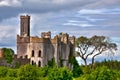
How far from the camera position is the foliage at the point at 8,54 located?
279 ft

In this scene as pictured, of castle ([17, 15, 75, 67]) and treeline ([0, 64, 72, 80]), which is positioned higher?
castle ([17, 15, 75, 67])

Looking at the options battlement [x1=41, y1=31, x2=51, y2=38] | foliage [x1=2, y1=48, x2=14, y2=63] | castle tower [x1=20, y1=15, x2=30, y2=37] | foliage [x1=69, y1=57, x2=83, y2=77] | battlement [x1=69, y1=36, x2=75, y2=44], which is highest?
castle tower [x1=20, y1=15, x2=30, y2=37]

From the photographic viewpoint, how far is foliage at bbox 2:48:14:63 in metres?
85.1

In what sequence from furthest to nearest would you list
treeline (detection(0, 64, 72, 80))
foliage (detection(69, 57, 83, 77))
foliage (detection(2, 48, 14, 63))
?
foliage (detection(69, 57, 83, 77)), foliage (detection(2, 48, 14, 63)), treeline (detection(0, 64, 72, 80))

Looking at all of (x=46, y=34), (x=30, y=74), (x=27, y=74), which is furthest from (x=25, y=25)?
(x=27, y=74)

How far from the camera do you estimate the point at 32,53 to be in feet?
293

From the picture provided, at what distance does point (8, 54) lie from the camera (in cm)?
8638

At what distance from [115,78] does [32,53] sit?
2692cm

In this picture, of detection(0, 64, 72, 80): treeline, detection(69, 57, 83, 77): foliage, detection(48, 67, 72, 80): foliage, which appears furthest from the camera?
detection(69, 57, 83, 77): foliage

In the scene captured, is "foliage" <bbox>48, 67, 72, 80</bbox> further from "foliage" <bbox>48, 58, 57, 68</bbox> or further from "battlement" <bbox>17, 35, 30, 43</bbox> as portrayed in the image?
"battlement" <bbox>17, 35, 30, 43</bbox>

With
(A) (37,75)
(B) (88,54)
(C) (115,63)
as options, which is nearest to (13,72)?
(A) (37,75)

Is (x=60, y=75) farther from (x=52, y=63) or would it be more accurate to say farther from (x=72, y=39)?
(x=72, y=39)

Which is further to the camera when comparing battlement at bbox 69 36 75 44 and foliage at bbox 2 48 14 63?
battlement at bbox 69 36 75 44

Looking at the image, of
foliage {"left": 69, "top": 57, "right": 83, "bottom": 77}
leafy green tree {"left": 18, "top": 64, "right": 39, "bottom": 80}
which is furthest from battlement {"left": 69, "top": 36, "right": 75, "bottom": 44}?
leafy green tree {"left": 18, "top": 64, "right": 39, "bottom": 80}
